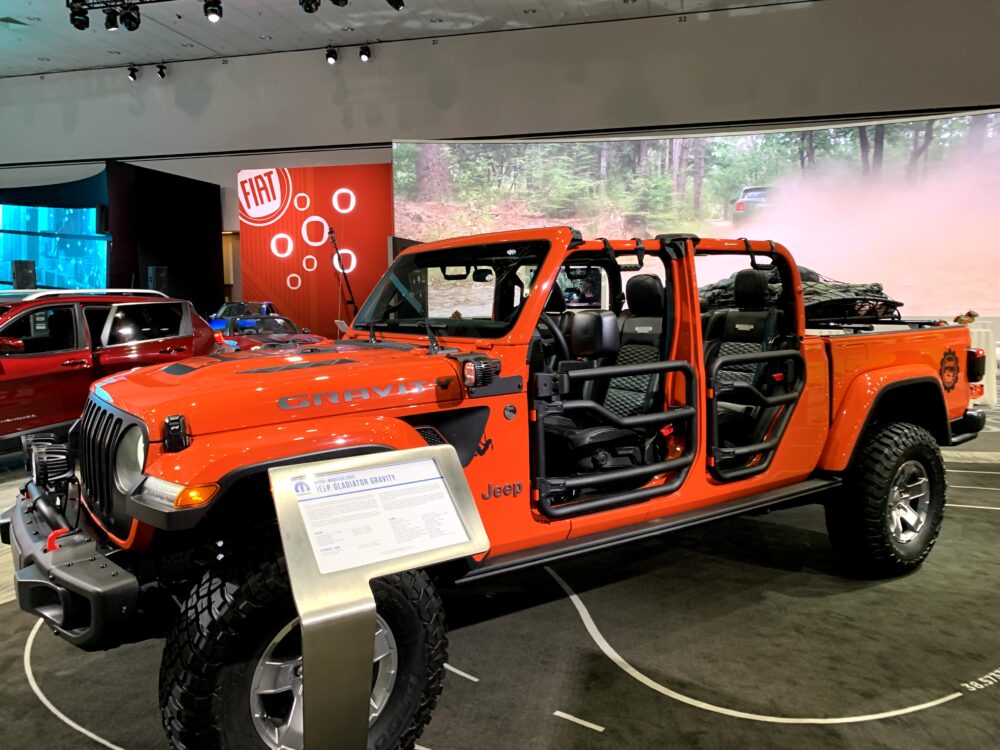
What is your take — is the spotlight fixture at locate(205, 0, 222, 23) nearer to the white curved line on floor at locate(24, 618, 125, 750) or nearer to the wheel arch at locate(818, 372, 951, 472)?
the white curved line on floor at locate(24, 618, 125, 750)

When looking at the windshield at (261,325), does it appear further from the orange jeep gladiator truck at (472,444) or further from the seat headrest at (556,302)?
the seat headrest at (556,302)

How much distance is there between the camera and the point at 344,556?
1.59m

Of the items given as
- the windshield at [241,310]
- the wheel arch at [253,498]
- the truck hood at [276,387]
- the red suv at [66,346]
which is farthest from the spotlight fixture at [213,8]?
the wheel arch at [253,498]

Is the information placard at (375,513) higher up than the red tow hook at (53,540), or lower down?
higher up

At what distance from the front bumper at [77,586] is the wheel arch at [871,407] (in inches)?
121

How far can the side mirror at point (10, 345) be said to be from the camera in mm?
5410

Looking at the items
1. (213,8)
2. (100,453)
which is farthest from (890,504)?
(213,8)

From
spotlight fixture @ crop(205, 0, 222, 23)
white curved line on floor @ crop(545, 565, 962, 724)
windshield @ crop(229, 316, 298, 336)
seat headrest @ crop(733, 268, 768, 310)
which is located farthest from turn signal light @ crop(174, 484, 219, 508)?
spotlight fixture @ crop(205, 0, 222, 23)

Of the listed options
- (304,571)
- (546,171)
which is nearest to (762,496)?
(304,571)

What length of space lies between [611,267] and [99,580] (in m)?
2.50

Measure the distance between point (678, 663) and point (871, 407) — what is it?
167 centimetres

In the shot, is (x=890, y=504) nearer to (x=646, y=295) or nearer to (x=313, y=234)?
(x=646, y=295)

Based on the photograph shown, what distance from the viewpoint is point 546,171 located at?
Answer: 1071 cm

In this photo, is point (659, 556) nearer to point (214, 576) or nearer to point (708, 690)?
point (708, 690)
